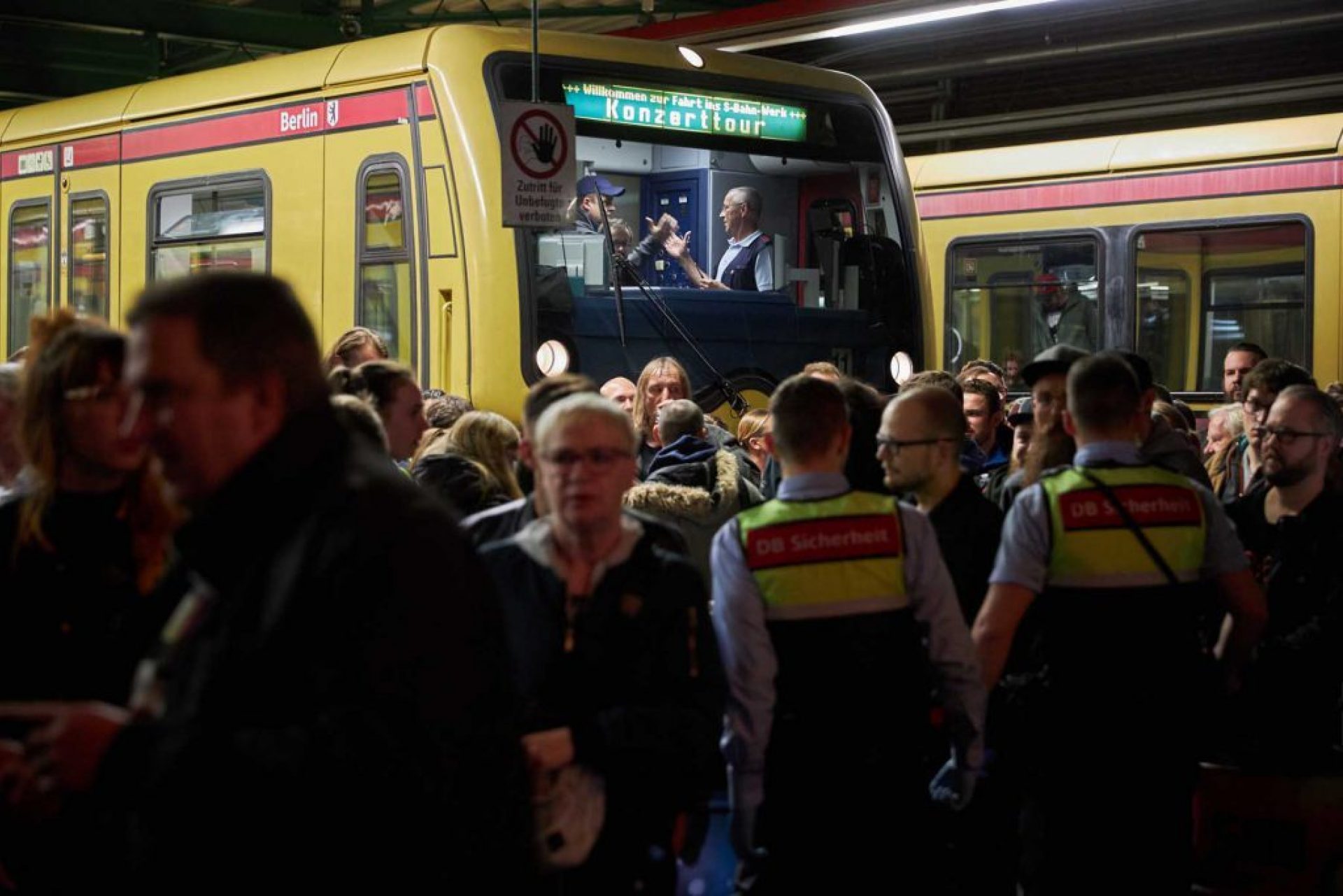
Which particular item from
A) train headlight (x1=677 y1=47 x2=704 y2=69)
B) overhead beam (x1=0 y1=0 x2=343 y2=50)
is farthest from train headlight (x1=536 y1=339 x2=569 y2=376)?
overhead beam (x1=0 y1=0 x2=343 y2=50)

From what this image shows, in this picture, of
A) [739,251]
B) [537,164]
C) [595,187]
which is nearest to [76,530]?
[537,164]

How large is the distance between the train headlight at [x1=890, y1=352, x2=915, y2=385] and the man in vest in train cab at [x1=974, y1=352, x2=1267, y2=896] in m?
5.62

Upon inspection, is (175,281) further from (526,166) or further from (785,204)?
(785,204)

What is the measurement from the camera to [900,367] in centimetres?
1064

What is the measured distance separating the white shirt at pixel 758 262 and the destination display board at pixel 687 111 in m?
0.55

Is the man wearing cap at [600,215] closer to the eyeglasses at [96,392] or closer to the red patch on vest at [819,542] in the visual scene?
the red patch on vest at [819,542]

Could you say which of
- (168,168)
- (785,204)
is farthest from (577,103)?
(168,168)

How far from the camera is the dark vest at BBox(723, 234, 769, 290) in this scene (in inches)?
411

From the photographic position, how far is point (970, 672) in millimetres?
4516

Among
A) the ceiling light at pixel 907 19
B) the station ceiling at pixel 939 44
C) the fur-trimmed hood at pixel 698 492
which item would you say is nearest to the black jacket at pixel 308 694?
the fur-trimmed hood at pixel 698 492

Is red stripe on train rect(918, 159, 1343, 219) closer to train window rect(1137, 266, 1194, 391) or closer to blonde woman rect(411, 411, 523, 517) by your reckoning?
train window rect(1137, 266, 1194, 391)

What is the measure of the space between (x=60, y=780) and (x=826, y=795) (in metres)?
2.38

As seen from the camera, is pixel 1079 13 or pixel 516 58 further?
pixel 1079 13

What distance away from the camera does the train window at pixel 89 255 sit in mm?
11797
